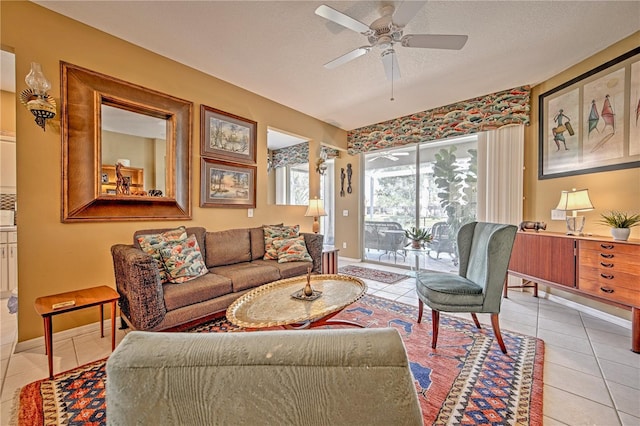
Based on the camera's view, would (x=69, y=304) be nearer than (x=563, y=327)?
Yes

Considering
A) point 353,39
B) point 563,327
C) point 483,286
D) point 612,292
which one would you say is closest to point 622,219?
point 612,292

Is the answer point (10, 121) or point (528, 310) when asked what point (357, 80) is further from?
point (10, 121)

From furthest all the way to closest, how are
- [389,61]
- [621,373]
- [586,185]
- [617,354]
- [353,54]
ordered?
[586,185] < [389,61] < [353,54] < [617,354] < [621,373]

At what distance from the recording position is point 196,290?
232 centimetres

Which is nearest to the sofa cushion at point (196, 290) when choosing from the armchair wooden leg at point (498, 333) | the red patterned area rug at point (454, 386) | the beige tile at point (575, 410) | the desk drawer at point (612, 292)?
the red patterned area rug at point (454, 386)

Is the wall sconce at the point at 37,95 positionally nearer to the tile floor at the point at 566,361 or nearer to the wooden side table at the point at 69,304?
the wooden side table at the point at 69,304

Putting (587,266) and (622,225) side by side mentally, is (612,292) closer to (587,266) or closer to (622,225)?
(587,266)

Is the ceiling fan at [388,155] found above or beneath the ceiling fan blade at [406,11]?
beneath

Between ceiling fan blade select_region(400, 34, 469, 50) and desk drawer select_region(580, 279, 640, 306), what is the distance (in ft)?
8.02

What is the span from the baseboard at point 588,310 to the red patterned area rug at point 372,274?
1.78 metres

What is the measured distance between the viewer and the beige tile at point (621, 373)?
68.8 inches

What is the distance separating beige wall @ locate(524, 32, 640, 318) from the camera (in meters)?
2.62

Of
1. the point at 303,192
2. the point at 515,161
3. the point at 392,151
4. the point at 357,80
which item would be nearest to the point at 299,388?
the point at 357,80

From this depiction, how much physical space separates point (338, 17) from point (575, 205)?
3028 millimetres
